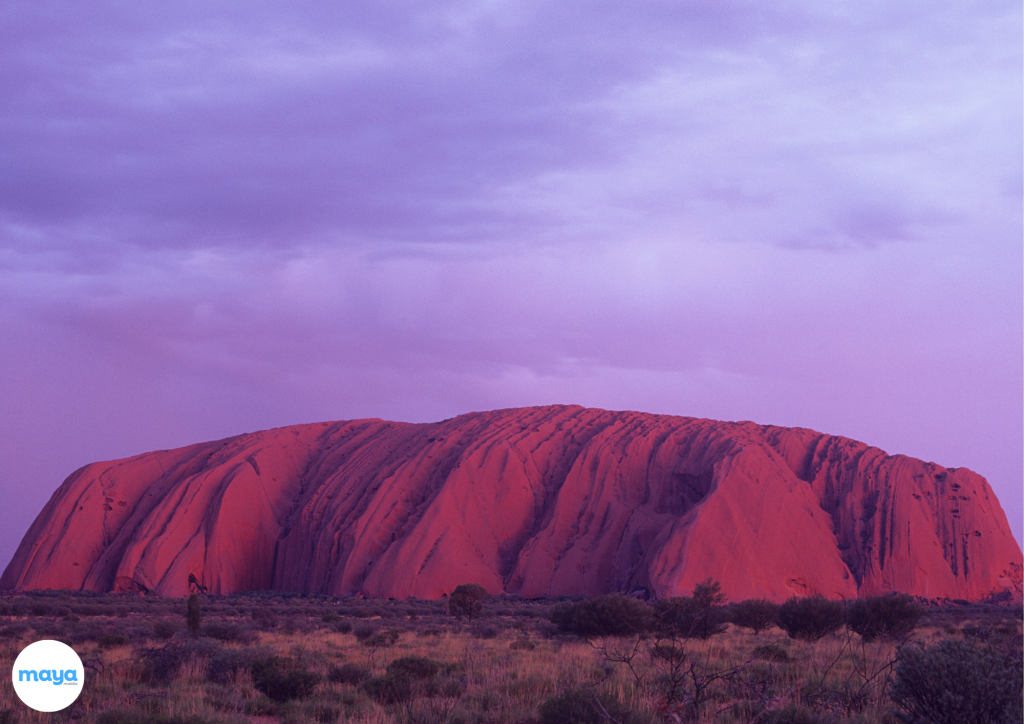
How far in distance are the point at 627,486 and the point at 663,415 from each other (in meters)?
13.1

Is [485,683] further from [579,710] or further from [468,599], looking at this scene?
[468,599]

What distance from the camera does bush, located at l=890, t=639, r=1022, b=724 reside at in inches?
288

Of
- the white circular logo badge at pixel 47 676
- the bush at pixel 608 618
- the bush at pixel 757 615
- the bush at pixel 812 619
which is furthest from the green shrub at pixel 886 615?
the white circular logo badge at pixel 47 676

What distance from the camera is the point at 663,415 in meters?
74.4

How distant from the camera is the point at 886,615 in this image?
23719 mm

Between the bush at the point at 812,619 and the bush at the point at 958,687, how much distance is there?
56.6ft

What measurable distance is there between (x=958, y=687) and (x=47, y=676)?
33.4 ft

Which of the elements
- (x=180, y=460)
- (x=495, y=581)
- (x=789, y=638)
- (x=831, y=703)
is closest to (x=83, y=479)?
(x=180, y=460)

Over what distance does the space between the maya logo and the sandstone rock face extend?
44.7 meters

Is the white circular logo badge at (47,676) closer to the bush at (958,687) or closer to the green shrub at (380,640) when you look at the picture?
the bush at (958,687)

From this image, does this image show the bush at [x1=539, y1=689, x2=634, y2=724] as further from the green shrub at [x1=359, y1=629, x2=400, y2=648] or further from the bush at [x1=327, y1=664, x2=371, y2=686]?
the green shrub at [x1=359, y1=629, x2=400, y2=648]

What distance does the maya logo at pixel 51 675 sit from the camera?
9.33 m

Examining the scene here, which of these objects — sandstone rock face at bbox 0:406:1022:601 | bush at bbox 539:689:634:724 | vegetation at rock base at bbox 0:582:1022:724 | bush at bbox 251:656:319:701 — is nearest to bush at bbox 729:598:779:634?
vegetation at rock base at bbox 0:582:1022:724

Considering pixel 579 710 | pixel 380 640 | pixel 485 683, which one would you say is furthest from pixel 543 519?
pixel 579 710
